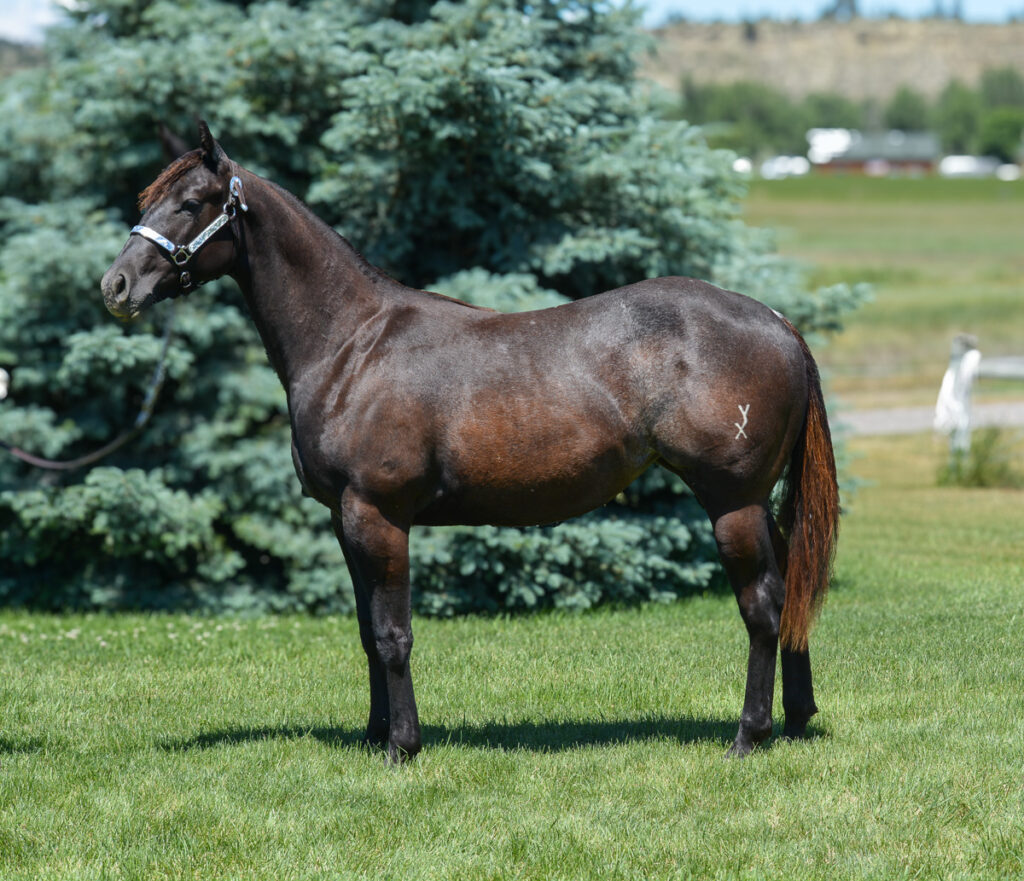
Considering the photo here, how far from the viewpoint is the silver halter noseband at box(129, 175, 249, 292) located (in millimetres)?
5668

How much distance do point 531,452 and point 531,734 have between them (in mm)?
1528

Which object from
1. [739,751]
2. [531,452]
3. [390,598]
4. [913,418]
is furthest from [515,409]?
[913,418]

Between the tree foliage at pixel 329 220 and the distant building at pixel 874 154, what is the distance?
15778 centimetres

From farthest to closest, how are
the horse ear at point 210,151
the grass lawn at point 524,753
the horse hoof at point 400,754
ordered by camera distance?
the horse hoof at point 400,754 → the horse ear at point 210,151 → the grass lawn at point 524,753

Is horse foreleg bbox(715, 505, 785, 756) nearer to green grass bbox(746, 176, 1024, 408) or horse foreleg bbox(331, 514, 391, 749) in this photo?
horse foreleg bbox(331, 514, 391, 749)

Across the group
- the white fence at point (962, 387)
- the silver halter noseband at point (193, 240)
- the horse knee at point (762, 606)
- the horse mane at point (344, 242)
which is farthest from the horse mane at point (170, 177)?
the white fence at point (962, 387)

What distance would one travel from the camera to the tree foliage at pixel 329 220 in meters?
9.23

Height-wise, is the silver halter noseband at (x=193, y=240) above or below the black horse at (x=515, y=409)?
above

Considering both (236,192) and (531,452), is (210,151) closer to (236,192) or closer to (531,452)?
(236,192)

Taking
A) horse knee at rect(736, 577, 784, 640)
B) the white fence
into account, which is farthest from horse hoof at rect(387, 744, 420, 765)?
the white fence

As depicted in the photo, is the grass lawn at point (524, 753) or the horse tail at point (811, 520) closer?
the grass lawn at point (524, 753)

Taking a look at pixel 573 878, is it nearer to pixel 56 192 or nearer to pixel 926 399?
pixel 56 192

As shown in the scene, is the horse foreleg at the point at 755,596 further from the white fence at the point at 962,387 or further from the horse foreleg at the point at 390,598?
the white fence at the point at 962,387

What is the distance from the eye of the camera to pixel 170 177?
5.70 meters
